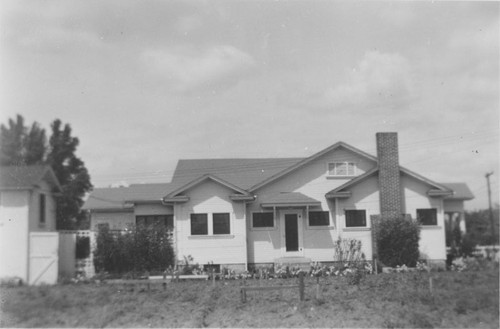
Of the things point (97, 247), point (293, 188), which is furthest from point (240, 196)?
point (97, 247)

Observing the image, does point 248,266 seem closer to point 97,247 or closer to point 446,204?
point 97,247

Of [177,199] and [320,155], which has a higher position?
[320,155]

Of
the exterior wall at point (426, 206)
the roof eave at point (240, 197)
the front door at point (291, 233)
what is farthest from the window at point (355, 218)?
the roof eave at point (240, 197)

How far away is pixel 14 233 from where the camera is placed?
44.7 ft

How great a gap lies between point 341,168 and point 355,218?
2.63 meters

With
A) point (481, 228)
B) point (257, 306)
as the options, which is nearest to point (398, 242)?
point (481, 228)

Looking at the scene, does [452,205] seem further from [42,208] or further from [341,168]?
[42,208]

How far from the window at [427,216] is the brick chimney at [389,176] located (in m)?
0.96

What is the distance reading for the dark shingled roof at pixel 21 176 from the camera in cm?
1341

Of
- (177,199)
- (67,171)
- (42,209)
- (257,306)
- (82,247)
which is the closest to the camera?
(257,306)

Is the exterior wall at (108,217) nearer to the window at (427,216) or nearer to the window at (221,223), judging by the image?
the window at (221,223)

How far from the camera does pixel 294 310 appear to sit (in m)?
13.4

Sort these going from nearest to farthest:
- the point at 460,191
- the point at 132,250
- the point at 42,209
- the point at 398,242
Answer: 1. the point at 42,209
2. the point at 132,250
3. the point at 398,242
4. the point at 460,191

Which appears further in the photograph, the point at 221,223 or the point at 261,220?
the point at 261,220
